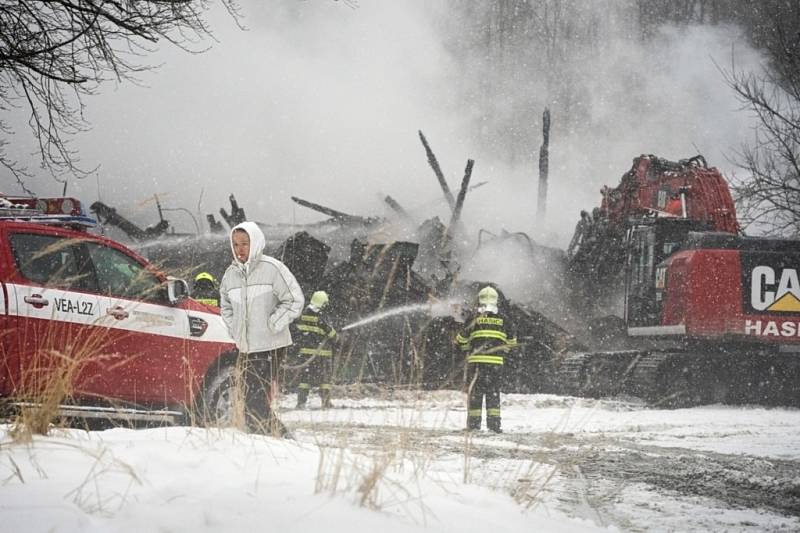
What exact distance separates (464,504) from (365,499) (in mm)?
679

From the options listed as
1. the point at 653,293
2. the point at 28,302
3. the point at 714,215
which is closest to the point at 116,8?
the point at 28,302

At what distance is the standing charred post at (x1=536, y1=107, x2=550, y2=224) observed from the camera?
35.0 meters

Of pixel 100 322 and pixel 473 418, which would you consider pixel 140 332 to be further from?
pixel 473 418

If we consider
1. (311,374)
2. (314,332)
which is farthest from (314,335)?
(311,374)

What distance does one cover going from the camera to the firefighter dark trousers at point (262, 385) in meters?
5.95

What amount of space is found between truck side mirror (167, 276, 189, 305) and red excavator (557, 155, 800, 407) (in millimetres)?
7843

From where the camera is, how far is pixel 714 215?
52.0 ft

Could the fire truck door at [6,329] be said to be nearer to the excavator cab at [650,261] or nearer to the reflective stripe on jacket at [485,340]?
the reflective stripe on jacket at [485,340]

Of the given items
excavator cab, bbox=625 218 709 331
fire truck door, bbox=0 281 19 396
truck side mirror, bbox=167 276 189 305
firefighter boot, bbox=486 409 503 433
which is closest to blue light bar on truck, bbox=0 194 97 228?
fire truck door, bbox=0 281 19 396

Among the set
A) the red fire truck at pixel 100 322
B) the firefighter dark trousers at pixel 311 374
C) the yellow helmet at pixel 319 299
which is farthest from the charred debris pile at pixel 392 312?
the red fire truck at pixel 100 322

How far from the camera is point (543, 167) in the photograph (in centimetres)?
3553

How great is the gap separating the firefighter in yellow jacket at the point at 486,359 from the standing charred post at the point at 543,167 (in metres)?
26.2

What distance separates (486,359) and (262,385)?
3831 mm

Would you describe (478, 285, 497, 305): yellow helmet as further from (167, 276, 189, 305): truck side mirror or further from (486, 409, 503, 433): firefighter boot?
(167, 276, 189, 305): truck side mirror
